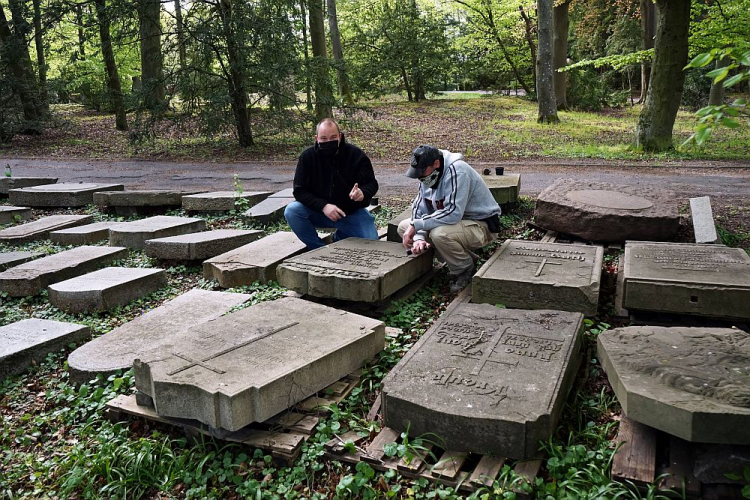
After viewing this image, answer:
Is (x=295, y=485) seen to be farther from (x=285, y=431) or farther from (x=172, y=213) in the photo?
(x=172, y=213)

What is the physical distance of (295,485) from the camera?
3160 millimetres

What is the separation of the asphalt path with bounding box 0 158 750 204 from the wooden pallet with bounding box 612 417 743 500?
21.3 ft

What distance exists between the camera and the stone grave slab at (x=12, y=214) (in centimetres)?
880

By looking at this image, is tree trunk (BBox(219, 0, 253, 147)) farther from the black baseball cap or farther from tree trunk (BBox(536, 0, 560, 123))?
the black baseball cap

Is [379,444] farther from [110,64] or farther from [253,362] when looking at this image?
[110,64]

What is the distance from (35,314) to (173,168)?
8695 mm

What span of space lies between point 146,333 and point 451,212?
2.77 meters

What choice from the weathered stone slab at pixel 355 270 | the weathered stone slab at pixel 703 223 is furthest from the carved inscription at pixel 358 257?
the weathered stone slab at pixel 703 223

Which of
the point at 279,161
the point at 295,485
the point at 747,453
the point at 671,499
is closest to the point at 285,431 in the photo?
the point at 295,485

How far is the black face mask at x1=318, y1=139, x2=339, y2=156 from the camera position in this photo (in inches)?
237

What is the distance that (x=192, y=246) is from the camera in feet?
21.3

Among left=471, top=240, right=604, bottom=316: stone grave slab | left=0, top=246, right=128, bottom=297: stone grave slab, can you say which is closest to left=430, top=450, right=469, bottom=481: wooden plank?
left=471, top=240, right=604, bottom=316: stone grave slab

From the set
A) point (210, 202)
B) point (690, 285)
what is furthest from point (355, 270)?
point (210, 202)

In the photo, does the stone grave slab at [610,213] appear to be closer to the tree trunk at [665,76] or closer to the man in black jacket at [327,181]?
the man in black jacket at [327,181]
